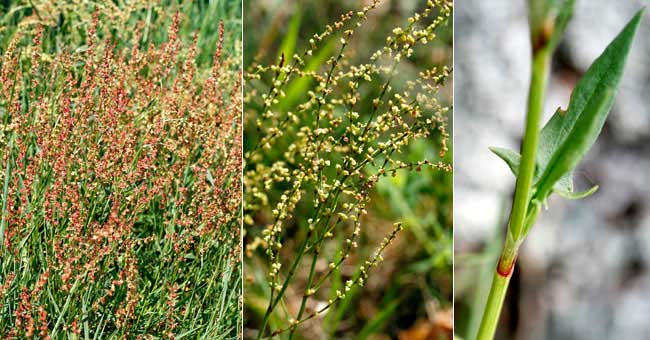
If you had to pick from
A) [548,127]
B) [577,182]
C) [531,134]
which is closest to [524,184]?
[531,134]

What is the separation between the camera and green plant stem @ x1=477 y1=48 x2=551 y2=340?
1.49 ft

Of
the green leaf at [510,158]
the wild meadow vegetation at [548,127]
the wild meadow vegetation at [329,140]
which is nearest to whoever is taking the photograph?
the wild meadow vegetation at [548,127]

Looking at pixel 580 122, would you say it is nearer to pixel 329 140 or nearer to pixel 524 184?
pixel 524 184

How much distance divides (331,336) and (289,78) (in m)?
0.45

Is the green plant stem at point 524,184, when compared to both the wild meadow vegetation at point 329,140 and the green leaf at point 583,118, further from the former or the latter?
the wild meadow vegetation at point 329,140

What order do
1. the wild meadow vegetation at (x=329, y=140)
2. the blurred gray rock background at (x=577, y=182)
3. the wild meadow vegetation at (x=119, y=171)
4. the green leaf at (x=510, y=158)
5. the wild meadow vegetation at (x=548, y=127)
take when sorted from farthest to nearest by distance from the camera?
the blurred gray rock background at (x=577, y=182) → the wild meadow vegetation at (x=329, y=140) → the wild meadow vegetation at (x=119, y=171) → the green leaf at (x=510, y=158) → the wild meadow vegetation at (x=548, y=127)

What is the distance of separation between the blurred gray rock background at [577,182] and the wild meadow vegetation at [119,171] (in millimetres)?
550

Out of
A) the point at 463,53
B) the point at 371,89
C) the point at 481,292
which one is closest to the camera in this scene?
the point at 371,89

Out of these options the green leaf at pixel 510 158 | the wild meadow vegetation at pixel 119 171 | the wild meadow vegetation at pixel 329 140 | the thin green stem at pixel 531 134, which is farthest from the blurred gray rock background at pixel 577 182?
the thin green stem at pixel 531 134

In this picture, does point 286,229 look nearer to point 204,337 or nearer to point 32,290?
point 204,337

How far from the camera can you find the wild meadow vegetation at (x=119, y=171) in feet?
3.26

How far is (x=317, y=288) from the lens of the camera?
1145 mm

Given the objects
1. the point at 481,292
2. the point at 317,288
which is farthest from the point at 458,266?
the point at 317,288

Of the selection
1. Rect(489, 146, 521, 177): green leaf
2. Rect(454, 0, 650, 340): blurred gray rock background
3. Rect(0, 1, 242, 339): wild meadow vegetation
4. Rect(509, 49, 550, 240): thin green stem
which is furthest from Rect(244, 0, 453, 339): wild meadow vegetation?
Rect(509, 49, 550, 240): thin green stem
